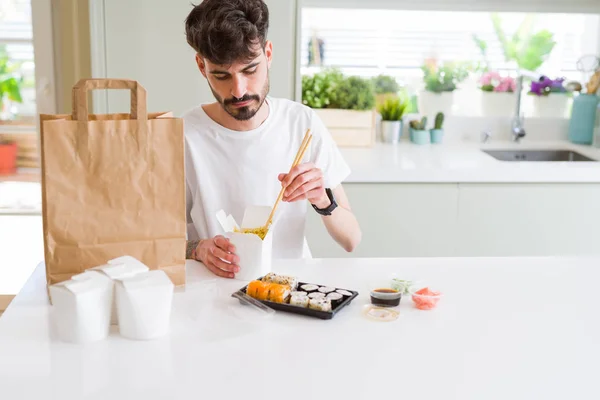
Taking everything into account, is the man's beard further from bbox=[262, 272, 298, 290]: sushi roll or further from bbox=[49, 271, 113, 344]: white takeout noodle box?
→ bbox=[49, 271, 113, 344]: white takeout noodle box

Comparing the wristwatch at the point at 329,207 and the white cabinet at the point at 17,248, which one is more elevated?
the wristwatch at the point at 329,207

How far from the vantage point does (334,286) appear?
1599mm

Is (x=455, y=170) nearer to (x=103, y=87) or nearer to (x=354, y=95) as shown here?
(x=354, y=95)

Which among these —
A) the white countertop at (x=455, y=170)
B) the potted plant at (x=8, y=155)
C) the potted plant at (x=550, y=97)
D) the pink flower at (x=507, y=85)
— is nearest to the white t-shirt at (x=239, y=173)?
the white countertop at (x=455, y=170)

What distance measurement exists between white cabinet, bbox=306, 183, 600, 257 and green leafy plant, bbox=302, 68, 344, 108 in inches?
26.6

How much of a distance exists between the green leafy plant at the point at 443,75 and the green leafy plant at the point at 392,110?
25 cm

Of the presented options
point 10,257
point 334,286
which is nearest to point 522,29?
point 334,286

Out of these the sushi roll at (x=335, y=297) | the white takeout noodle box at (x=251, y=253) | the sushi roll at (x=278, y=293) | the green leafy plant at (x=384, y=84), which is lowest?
the sushi roll at (x=335, y=297)

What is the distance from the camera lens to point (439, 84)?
12.1 feet

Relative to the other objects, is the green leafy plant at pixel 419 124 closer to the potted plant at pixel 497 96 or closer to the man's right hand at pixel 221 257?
the potted plant at pixel 497 96

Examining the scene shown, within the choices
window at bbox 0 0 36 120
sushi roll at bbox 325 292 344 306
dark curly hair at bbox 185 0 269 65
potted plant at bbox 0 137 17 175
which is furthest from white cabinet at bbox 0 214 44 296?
sushi roll at bbox 325 292 344 306

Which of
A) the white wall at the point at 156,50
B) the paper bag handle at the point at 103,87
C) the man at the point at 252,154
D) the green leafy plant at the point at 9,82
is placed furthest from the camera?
the green leafy plant at the point at 9,82

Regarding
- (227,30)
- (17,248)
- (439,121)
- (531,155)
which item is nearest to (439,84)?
(439,121)

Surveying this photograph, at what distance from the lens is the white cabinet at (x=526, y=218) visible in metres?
2.92
